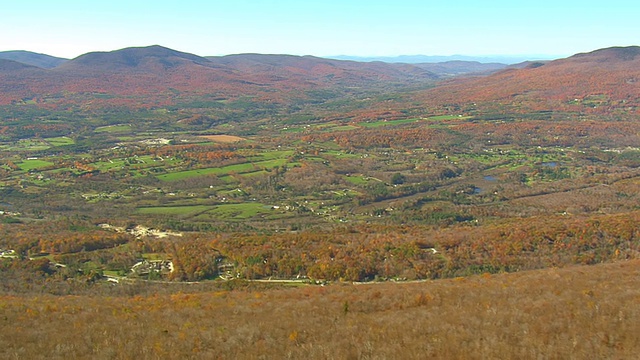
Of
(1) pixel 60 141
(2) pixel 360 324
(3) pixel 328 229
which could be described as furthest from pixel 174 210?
(1) pixel 60 141

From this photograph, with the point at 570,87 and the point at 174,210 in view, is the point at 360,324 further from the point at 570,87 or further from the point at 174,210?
the point at 570,87

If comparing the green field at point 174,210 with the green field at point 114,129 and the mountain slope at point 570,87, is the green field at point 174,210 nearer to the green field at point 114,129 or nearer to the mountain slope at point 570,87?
the green field at point 114,129

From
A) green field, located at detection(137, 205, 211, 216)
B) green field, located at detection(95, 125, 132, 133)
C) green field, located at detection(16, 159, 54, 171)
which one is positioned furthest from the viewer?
green field, located at detection(95, 125, 132, 133)

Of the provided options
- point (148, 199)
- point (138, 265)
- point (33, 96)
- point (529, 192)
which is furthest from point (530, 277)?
point (33, 96)

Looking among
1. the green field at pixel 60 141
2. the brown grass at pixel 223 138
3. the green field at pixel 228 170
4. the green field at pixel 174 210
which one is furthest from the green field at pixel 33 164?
the brown grass at pixel 223 138

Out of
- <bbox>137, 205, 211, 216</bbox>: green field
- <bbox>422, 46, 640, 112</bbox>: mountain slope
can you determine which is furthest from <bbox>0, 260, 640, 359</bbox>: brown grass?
<bbox>422, 46, 640, 112</bbox>: mountain slope

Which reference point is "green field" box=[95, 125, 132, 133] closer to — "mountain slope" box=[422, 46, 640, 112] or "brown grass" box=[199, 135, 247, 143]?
"brown grass" box=[199, 135, 247, 143]

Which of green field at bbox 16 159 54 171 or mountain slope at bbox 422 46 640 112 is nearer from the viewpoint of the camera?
green field at bbox 16 159 54 171

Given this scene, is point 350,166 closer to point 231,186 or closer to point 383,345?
point 231,186
